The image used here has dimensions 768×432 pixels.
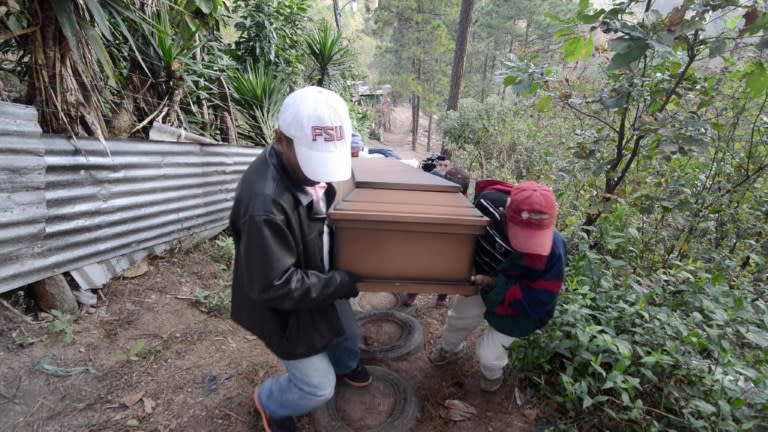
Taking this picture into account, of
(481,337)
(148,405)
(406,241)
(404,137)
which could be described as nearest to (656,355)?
(481,337)

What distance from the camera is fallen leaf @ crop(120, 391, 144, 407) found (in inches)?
79.4

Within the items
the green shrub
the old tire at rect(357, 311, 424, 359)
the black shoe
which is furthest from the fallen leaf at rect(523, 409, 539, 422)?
the black shoe

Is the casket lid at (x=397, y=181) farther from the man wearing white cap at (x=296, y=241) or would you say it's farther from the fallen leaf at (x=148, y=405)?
the fallen leaf at (x=148, y=405)

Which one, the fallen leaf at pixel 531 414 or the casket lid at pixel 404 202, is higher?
the casket lid at pixel 404 202

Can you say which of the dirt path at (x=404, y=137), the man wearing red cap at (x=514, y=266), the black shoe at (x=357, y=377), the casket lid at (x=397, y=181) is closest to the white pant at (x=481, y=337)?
the man wearing red cap at (x=514, y=266)

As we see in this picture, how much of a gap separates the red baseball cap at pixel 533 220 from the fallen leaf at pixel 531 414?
3.42 ft

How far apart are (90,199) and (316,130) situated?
2.25 m

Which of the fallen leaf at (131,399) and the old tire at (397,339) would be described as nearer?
the fallen leaf at (131,399)

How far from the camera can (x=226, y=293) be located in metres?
3.07

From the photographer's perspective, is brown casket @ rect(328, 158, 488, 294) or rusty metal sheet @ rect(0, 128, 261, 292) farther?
rusty metal sheet @ rect(0, 128, 261, 292)

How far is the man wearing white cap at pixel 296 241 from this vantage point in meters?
1.30

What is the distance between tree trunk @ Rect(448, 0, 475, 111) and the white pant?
33.5ft

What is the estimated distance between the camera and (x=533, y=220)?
1637mm

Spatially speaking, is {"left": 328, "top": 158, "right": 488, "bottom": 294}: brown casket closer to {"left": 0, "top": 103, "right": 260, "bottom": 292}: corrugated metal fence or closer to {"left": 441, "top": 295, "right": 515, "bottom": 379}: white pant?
{"left": 441, "top": 295, "right": 515, "bottom": 379}: white pant
